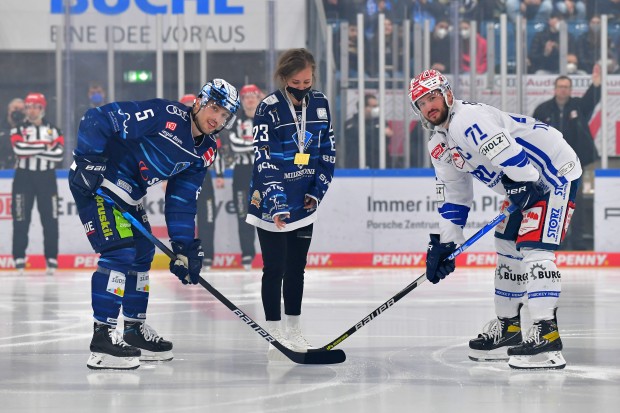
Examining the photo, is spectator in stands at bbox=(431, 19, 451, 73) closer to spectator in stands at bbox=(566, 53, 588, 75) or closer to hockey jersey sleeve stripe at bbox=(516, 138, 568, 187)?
spectator in stands at bbox=(566, 53, 588, 75)

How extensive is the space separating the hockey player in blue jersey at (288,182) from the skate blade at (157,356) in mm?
442

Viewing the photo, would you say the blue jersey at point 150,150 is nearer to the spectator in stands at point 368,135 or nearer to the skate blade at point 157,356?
the skate blade at point 157,356

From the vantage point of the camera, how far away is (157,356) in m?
4.68

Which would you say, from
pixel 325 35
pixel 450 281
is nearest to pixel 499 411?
pixel 450 281

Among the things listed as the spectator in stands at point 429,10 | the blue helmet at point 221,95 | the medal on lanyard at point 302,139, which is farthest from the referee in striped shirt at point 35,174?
the blue helmet at point 221,95

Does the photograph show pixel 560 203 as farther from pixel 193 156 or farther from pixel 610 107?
pixel 610 107

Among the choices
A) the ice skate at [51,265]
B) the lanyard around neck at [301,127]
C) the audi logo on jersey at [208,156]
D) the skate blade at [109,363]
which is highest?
the lanyard around neck at [301,127]

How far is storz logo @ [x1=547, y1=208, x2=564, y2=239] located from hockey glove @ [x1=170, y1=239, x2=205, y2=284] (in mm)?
1353

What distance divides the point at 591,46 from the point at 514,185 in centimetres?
677

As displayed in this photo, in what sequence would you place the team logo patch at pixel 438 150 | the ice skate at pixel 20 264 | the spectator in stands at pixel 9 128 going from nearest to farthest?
the team logo patch at pixel 438 150 → the ice skate at pixel 20 264 → the spectator in stands at pixel 9 128

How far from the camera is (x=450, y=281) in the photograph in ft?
28.8

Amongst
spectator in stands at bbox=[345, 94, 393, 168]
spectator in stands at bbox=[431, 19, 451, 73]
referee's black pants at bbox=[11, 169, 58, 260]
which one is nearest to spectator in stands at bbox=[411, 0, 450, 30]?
spectator in stands at bbox=[431, 19, 451, 73]

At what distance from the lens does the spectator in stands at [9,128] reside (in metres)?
10.4

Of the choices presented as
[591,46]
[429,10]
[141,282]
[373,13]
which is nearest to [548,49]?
[591,46]
